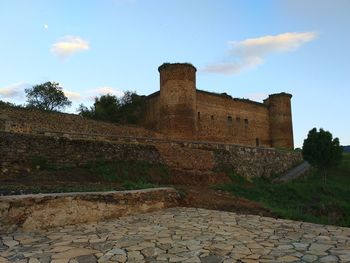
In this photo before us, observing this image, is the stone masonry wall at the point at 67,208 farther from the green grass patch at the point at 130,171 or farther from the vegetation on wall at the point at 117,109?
the vegetation on wall at the point at 117,109

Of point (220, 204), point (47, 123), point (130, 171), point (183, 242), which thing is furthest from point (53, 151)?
point (183, 242)

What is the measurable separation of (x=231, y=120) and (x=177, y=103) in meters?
10.3

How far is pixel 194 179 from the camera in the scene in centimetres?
1959

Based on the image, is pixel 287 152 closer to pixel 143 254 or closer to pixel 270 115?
pixel 270 115

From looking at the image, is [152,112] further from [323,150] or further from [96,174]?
[96,174]

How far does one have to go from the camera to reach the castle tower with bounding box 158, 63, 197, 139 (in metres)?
31.0

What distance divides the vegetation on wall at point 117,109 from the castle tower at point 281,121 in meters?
16.6

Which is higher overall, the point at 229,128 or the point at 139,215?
the point at 229,128

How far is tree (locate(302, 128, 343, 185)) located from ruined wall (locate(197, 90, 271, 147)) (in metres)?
10.1

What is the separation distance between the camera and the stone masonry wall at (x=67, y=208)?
6508 mm

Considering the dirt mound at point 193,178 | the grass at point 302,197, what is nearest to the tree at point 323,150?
the grass at point 302,197

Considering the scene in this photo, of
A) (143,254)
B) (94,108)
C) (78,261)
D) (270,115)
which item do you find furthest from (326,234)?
(270,115)

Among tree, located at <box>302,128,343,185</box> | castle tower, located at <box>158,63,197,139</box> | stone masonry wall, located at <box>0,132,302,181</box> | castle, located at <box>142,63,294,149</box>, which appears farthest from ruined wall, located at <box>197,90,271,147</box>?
tree, located at <box>302,128,343,185</box>

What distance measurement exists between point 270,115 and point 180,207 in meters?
36.8
